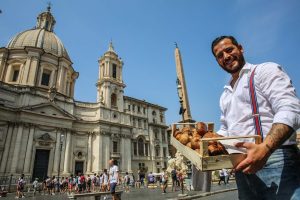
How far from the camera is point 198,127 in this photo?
2209mm

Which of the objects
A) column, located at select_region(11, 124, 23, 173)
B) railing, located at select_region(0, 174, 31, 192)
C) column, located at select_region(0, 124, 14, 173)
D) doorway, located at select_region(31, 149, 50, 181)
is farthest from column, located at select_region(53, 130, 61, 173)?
column, located at select_region(0, 124, 14, 173)

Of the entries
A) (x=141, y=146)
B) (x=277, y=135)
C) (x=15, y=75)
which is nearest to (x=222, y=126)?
(x=277, y=135)

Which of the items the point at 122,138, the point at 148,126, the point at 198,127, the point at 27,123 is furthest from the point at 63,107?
the point at 198,127

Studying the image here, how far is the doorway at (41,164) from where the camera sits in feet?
94.6

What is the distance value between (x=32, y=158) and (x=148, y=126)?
24479mm

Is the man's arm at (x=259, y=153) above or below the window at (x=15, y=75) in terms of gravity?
below

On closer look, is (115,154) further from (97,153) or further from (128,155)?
(97,153)

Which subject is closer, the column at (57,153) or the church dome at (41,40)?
the column at (57,153)

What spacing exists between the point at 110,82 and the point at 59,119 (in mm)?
11839

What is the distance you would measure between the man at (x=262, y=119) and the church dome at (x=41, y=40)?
41822 millimetres

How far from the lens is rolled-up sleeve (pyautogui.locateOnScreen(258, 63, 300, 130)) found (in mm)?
1385

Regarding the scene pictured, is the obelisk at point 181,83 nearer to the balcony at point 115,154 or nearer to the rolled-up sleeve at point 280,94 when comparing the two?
the rolled-up sleeve at point 280,94

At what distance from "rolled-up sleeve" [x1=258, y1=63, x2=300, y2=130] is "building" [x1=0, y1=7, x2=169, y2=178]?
2961 centimetres

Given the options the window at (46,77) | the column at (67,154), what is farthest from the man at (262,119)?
the window at (46,77)
